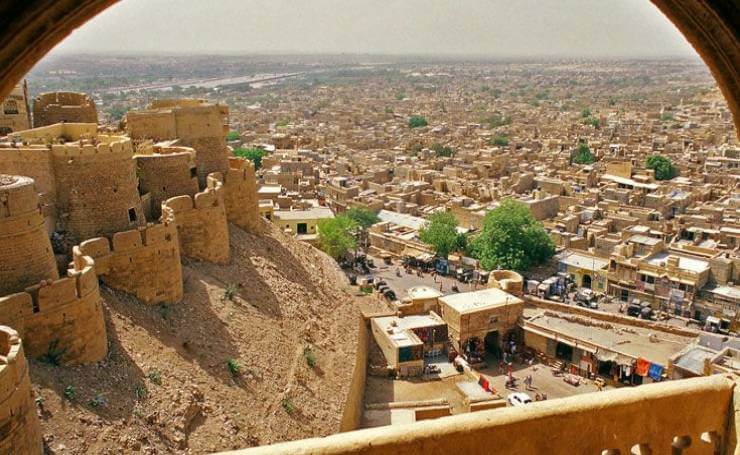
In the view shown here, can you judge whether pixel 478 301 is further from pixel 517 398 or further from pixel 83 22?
pixel 83 22

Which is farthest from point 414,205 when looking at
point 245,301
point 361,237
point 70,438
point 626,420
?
point 626,420

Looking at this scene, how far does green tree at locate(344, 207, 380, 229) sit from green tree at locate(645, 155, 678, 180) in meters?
24.3

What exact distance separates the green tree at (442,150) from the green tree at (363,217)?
2525 cm

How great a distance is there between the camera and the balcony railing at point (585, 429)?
4.08 meters

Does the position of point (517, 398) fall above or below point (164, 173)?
below

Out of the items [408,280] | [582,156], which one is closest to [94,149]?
[408,280]

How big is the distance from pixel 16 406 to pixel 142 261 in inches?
191

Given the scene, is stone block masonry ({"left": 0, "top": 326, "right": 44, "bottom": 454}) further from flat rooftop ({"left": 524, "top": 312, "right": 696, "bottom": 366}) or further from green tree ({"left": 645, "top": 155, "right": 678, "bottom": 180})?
green tree ({"left": 645, "top": 155, "right": 678, "bottom": 180})

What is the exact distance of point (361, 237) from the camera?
34.3 meters

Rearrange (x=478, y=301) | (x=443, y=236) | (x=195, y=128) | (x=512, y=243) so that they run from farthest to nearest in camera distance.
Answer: (x=443, y=236)
(x=512, y=243)
(x=478, y=301)
(x=195, y=128)

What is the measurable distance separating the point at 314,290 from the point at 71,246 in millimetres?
7051

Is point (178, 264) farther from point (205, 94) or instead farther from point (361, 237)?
point (205, 94)

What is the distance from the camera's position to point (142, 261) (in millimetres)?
11562

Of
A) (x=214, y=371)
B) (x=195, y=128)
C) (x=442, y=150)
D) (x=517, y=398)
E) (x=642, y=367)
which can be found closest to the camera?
(x=214, y=371)
